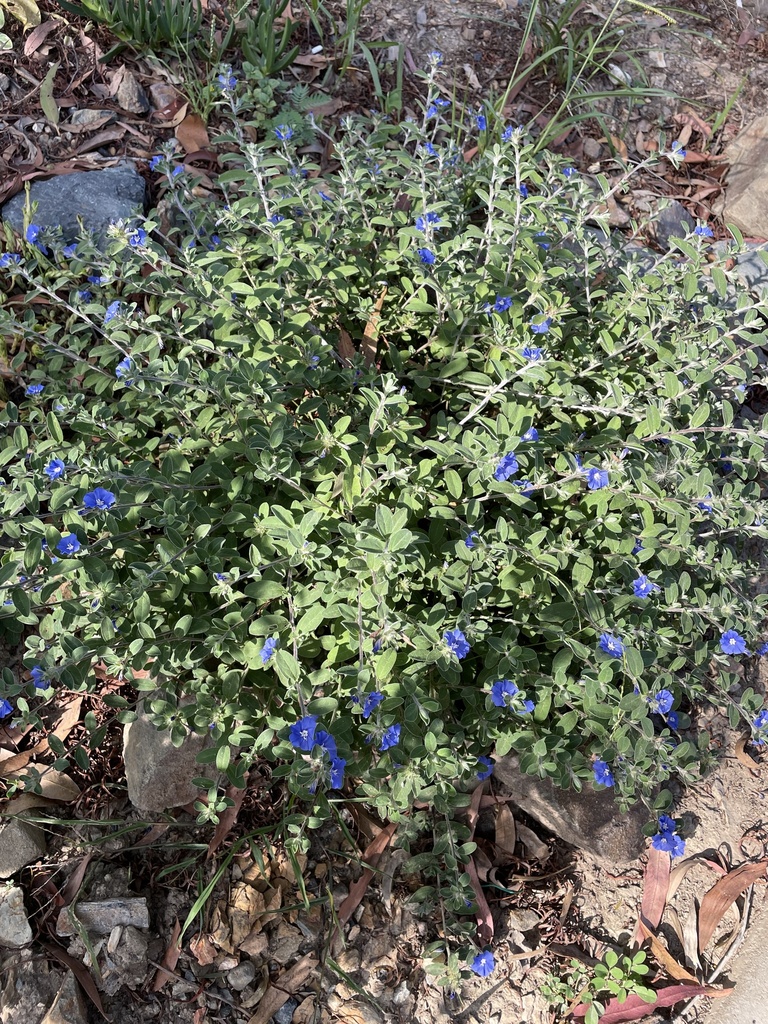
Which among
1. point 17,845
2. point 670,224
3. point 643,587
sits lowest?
point 17,845

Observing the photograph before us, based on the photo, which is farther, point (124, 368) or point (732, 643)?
point (124, 368)

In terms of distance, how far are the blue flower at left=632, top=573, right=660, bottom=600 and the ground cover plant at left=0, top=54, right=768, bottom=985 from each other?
8 cm

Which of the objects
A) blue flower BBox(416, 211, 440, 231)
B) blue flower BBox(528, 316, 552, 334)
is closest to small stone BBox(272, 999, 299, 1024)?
blue flower BBox(528, 316, 552, 334)

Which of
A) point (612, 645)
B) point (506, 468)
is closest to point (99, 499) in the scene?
point (506, 468)

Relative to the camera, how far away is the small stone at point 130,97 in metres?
4.42

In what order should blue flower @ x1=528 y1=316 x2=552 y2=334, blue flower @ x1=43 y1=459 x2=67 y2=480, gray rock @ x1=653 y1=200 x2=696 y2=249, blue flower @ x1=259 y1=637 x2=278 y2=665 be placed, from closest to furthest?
blue flower @ x1=259 y1=637 x2=278 y2=665 < blue flower @ x1=43 y1=459 x2=67 y2=480 < blue flower @ x1=528 y1=316 x2=552 y2=334 < gray rock @ x1=653 y1=200 x2=696 y2=249

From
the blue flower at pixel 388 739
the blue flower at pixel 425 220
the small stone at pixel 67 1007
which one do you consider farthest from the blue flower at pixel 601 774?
the blue flower at pixel 425 220

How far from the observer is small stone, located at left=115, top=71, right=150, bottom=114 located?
4422mm

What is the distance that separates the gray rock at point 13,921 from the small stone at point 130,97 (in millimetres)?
4030

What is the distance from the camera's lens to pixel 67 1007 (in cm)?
255

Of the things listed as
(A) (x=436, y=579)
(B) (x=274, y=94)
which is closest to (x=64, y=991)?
(A) (x=436, y=579)

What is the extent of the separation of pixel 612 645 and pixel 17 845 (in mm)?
2237

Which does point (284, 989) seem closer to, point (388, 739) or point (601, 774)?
point (388, 739)

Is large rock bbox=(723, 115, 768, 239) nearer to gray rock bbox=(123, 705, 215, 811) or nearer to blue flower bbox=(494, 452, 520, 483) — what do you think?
blue flower bbox=(494, 452, 520, 483)
